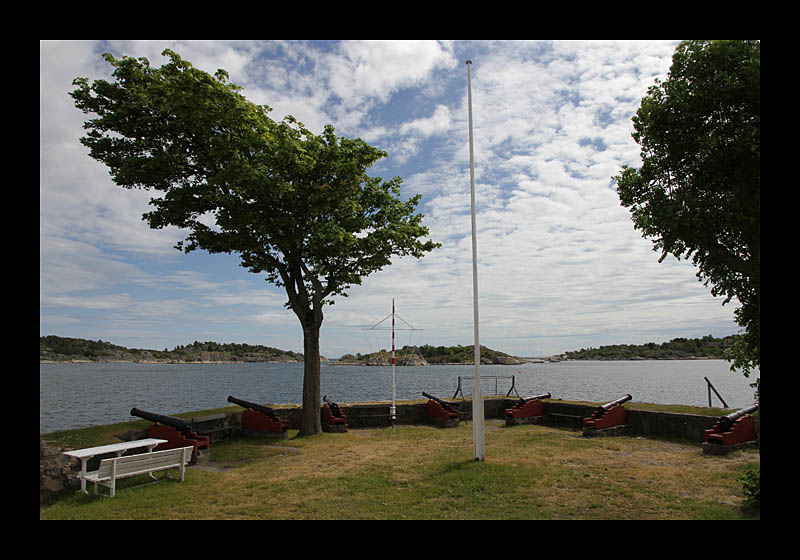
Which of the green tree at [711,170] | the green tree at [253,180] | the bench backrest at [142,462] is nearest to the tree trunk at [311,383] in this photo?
the green tree at [253,180]

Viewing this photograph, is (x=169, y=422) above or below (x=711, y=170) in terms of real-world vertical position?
below

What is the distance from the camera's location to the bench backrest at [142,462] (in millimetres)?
7355

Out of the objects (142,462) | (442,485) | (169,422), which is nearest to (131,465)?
(142,462)

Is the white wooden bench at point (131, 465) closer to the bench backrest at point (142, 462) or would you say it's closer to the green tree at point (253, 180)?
the bench backrest at point (142, 462)

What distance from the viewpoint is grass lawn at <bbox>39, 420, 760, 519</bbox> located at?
648 centimetres

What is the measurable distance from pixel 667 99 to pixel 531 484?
6.49 meters

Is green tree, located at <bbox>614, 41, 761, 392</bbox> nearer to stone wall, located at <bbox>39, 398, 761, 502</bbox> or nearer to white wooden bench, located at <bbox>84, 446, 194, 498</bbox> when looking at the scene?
stone wall, located at <bbox>39, 398, 761, 502</bbox>

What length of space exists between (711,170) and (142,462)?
10.2m

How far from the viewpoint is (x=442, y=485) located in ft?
25.6

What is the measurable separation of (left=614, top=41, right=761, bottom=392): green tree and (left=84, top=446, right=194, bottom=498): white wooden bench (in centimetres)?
892

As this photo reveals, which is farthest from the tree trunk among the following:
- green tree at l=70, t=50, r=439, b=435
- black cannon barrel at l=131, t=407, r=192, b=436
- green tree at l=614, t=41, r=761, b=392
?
green tree at l=614, t=41, r=761, b=392

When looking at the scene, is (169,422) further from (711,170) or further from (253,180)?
(711,170)
